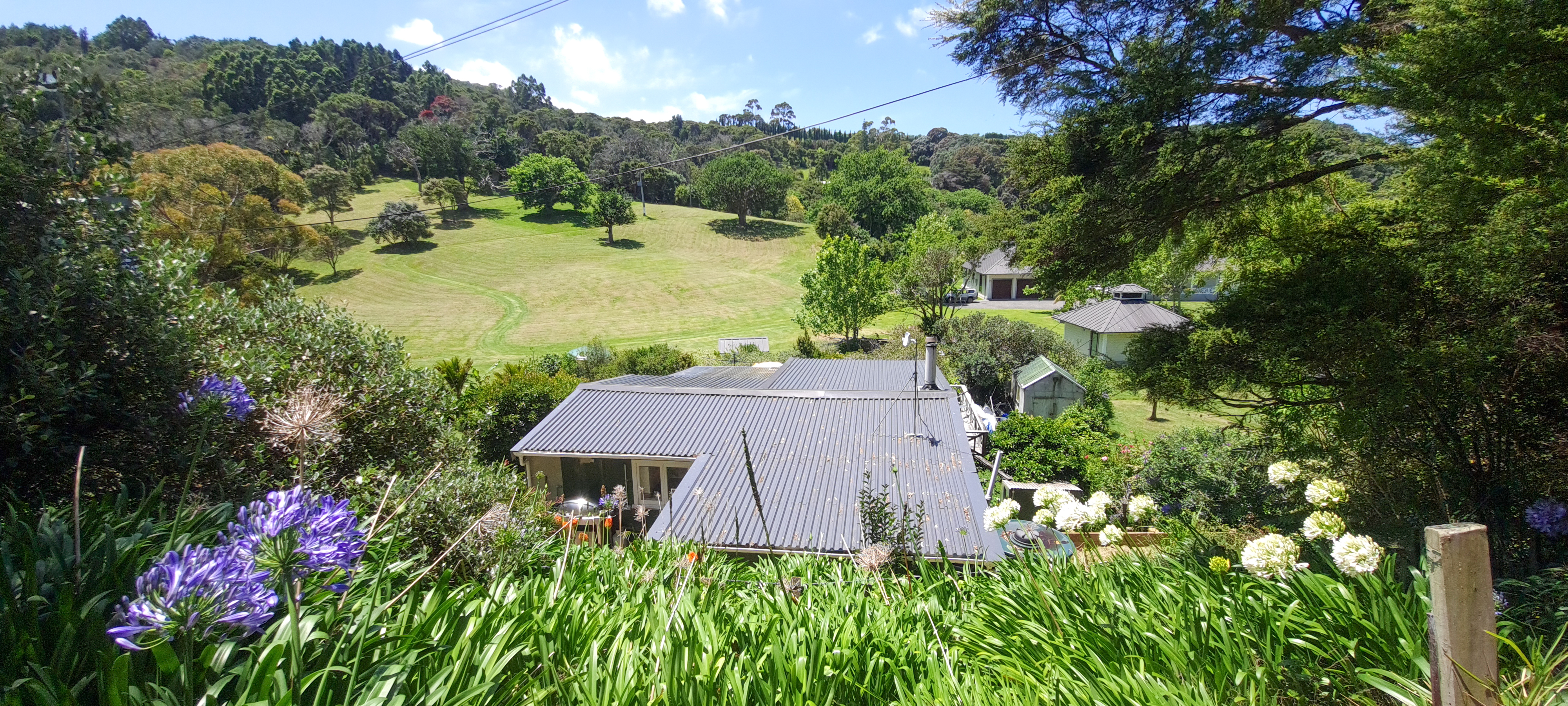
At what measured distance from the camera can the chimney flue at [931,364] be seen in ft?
44.7

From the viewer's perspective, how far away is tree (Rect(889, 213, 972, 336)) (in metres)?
30.9

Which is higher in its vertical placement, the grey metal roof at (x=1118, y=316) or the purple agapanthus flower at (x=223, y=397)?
the purple agapanthus flower at (x=223, y=397)

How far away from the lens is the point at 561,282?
44.6m

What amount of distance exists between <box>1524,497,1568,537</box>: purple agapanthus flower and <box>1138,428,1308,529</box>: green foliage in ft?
12.9

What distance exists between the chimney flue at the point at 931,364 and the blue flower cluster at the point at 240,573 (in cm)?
1232

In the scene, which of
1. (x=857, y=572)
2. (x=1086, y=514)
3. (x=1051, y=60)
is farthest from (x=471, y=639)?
(x=1051, y=60)

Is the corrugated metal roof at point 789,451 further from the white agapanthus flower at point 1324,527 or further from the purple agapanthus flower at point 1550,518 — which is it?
the purple agapanthus flower at point 1550,518

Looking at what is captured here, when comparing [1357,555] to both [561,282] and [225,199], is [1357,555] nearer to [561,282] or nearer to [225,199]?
[225,199]

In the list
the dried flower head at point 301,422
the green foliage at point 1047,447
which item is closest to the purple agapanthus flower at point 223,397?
the dried flower head at point 301,422

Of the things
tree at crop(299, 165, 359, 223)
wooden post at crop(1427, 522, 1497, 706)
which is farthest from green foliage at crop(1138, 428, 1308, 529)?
tree at crop(299, 165, 359, 223)

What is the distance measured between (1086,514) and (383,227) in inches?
2224

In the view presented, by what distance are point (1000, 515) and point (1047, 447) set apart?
1262 centimetres

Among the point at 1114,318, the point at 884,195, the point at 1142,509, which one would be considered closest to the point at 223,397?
the point at 1142,509

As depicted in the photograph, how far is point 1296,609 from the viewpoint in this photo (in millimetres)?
2492
